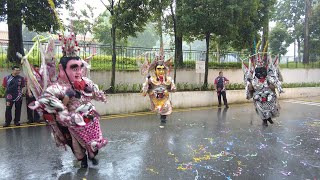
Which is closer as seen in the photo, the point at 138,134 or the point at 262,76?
the point at 138,134

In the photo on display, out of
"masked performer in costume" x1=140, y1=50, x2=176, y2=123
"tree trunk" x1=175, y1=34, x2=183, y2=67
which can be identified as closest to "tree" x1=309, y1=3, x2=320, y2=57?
"tree trunk" x1=175, y1=34, x2=183, y2=67

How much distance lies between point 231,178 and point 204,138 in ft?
9.49

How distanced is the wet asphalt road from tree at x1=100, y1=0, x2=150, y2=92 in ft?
12.7

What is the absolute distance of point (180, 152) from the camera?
6.58 meters

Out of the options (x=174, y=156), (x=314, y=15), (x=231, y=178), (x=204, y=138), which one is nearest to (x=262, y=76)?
(x=204, y=138)

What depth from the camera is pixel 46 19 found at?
10.4 metres

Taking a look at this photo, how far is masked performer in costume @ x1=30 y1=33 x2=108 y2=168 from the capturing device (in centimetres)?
518

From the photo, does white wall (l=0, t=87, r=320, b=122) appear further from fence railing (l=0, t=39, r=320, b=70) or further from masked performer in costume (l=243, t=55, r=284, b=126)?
masked performer in costume (l=243, t=55, r=284, b=126)

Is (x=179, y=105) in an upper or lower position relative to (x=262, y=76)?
lower

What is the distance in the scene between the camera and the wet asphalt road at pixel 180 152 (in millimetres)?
5281

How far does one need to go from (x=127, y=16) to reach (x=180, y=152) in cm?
700

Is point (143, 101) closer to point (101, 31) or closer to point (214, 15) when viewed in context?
point (214, 15)

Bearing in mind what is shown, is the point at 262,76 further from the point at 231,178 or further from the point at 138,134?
the point at 231,178

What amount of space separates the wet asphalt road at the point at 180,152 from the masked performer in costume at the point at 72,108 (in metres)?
0.40
